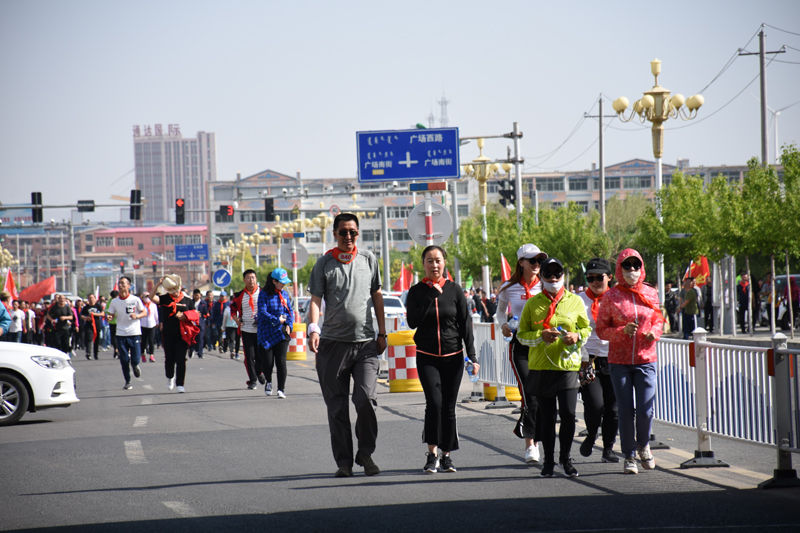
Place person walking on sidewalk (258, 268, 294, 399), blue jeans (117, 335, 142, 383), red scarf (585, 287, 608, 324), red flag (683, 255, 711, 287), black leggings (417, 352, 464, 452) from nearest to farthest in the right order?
1. black leggings (417, 352, 464, 452)
2. red scarf (585, 287, 608, 324)
3. person walking on sidewalk (258, 268, 294, 399)
4. blue jeans (117, 335, 142, 383)
5. red flag (683, 255, 711, 287)

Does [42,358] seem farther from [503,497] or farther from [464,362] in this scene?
[503,497]

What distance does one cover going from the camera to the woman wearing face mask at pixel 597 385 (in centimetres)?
769

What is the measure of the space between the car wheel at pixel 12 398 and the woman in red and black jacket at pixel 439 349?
250 inches

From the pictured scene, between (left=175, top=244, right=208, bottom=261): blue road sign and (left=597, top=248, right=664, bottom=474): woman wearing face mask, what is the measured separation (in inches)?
3579

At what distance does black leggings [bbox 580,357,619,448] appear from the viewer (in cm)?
769

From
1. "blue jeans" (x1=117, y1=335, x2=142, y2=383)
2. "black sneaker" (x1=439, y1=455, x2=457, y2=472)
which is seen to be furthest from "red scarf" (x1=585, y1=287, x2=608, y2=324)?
"blue jeans" (x1=117, y1=335, x2=142, y2=383)

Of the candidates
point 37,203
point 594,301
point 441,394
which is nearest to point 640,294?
point 594,301

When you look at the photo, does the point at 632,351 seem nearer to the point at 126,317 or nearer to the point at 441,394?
the point at 441,394

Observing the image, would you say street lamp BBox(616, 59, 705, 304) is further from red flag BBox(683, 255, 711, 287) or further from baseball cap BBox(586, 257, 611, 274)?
baseball cap BBox(586, 257, 611, 274)

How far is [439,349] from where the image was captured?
7387 mm

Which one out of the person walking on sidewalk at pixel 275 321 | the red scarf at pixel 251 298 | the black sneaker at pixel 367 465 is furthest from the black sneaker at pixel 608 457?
the red scarf at pixel 251 298

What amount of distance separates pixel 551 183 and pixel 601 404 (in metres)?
120

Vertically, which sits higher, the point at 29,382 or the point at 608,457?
the point at 29,382

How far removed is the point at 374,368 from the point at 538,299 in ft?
4.67
